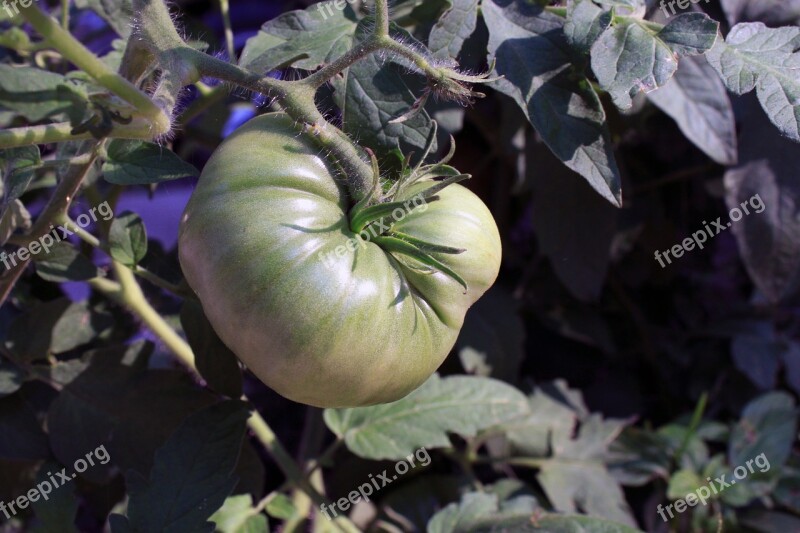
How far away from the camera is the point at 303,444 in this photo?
100cm

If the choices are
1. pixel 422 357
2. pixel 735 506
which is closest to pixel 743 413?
pixel 735 506

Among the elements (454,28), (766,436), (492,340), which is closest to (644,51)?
(454,28)

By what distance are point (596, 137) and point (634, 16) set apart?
0.13 meters

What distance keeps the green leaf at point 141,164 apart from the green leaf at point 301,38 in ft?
0.39

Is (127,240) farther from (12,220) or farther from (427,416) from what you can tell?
(427,416)

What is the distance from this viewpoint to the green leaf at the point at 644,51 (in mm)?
602

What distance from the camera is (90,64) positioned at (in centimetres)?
50

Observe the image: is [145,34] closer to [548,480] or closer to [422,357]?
[422,357]

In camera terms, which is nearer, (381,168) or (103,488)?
(381,168)

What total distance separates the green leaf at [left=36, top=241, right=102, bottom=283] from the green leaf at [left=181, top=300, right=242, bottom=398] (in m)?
0.10

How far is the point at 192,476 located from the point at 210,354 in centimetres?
11

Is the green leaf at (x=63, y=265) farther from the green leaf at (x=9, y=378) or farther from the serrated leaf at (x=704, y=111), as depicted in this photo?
the serrated leaf at (x=704, y=111)

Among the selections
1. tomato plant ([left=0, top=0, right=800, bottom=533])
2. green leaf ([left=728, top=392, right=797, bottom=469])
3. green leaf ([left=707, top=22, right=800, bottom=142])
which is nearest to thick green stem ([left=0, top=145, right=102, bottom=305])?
tomato plant ([left=0, top=0, right=800, bottom=533])

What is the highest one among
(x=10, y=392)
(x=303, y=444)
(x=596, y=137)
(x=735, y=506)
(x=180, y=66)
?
(x=180, y=66)
